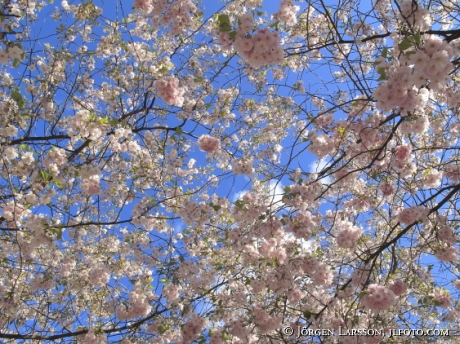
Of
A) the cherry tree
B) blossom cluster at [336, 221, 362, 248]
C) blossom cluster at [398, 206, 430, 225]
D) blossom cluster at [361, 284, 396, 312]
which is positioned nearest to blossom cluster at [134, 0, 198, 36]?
the cherry tree

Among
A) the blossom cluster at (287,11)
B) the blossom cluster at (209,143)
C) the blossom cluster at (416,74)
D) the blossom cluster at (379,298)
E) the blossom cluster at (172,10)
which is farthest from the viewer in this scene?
the blossom cluster at (209,143)

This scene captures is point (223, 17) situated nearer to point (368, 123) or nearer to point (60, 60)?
point (368, 123)

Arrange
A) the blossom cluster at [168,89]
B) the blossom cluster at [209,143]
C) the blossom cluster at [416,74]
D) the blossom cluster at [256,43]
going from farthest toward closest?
the blossom cluster at [209,143] < the blossom cluster at [168,89] < the blossom cluster at [256,43] < the blossom cluster at [416,74]

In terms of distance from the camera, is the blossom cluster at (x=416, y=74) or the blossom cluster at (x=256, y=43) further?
the blossom cluster at (x=256, y=43)

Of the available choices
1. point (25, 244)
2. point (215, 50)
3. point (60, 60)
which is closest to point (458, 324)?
point (215, 50)

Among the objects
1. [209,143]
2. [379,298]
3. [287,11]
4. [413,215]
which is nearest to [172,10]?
[287,11]

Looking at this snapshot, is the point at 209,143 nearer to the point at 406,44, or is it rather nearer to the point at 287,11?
the point at 287,11

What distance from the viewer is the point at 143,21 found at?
15.7 ft

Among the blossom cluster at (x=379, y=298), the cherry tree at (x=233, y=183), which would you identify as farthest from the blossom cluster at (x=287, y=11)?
the blossom cluster at (x=379, y=298)

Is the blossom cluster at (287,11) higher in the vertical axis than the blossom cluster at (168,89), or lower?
higher

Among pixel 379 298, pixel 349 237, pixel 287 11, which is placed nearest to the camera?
pixel 379 298

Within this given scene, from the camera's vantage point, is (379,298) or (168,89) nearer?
(379,298)

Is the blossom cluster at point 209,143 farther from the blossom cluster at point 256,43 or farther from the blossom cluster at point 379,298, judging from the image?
the blossom cluster at point 379,298

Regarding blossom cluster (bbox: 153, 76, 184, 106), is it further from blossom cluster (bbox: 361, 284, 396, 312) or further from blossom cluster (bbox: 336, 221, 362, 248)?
blossom cluster (bbox: 361, 284, 396, 312)
